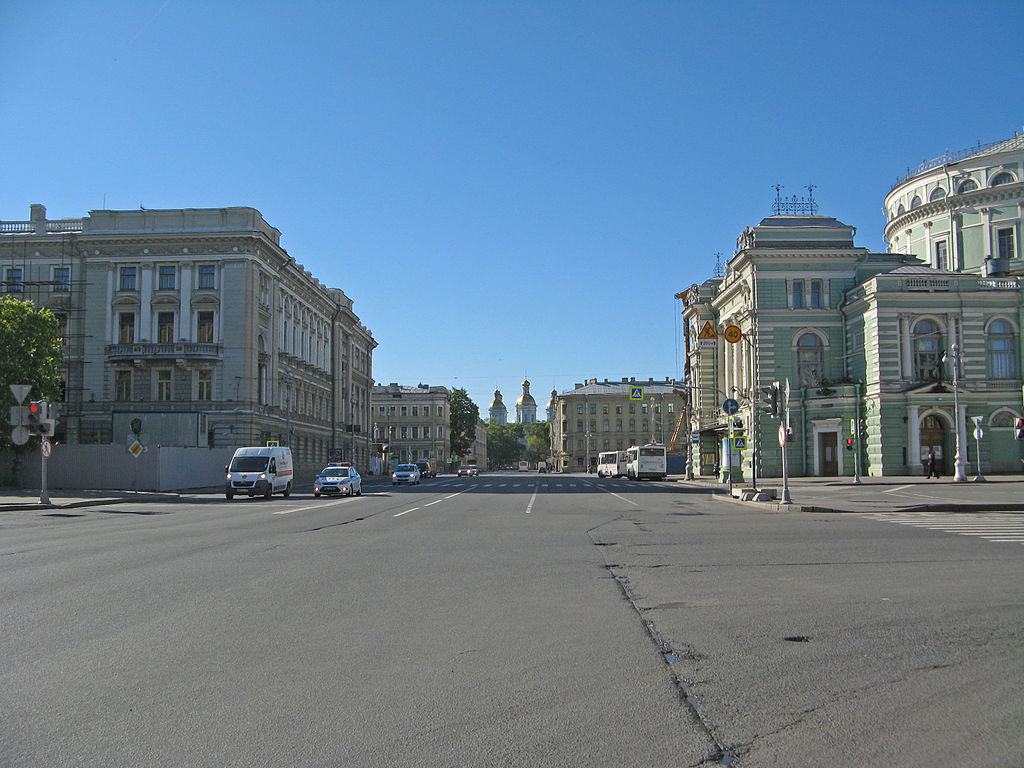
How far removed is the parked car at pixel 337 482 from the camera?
133 ft

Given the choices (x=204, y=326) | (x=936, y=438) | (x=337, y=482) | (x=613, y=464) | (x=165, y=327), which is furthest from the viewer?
(x=613, y=464)

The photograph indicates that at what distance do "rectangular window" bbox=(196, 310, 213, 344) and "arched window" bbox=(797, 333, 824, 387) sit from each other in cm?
4014

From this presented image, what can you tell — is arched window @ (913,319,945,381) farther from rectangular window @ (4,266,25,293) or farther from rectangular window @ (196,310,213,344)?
rectangular window @ (4,266,25,293)

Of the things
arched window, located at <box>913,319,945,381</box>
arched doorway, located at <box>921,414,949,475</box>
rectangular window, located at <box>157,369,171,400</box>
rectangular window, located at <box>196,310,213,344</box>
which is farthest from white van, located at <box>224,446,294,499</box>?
arched window, located at <box>913,319,945,381</box>

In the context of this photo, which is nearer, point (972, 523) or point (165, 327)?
point (972, 523)

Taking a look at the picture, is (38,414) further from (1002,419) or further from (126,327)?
(1002,419)

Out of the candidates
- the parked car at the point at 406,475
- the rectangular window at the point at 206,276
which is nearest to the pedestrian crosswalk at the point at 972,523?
the parked car at the point at 406,475

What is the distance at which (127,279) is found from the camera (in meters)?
60.4

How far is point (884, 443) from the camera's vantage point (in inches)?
2046

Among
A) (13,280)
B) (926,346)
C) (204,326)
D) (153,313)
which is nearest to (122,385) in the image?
(153,313)

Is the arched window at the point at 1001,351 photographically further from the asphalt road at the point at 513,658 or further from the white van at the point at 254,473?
the asphalt road at the point at 513,658

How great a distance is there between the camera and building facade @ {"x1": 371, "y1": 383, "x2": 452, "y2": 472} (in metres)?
145

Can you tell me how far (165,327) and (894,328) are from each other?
4779 cm

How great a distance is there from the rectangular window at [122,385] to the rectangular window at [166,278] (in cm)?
636
